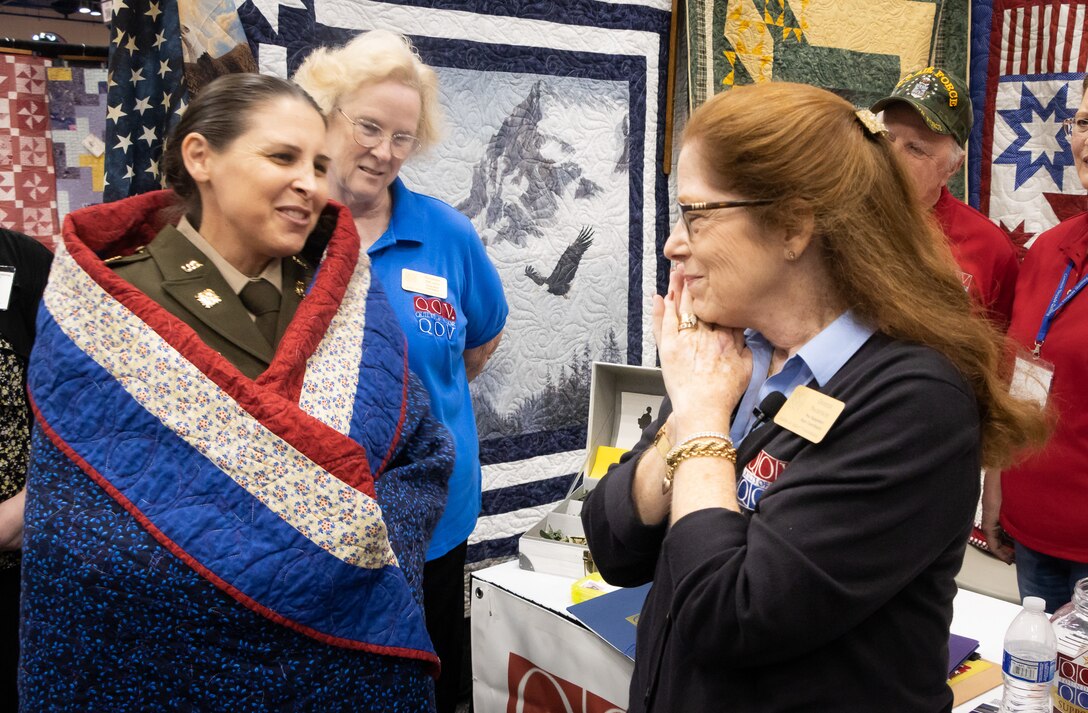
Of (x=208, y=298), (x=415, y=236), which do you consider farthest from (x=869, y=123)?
(x=415, y=236)

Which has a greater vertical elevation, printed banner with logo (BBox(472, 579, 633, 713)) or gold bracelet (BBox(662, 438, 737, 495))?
gold bracelet (BBox(662, 438, 737, 495))

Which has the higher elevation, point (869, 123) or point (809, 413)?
point (869, 123)

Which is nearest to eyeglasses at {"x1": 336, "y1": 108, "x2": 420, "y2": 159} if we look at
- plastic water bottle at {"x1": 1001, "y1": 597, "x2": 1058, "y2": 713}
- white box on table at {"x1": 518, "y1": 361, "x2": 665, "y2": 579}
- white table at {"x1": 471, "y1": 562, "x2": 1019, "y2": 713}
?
white box on table at {"x1": 518, "y1": 361, "x2": 665, "y2": 579}

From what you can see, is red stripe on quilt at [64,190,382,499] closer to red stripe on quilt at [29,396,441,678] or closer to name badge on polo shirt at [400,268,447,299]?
red stripe on quilt at [29,396,441,678]

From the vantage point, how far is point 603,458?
238cm

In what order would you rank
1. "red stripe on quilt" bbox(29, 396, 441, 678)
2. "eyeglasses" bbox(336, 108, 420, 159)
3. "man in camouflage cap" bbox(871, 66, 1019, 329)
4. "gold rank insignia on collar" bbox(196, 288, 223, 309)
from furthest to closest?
"man in camouflage cap" bbox(871, 66, 1019, 329)
"eyeglasses" bbox(336, 108, 420, 159)
"gold rank insignia on collar" bbox(196, 288, 223, 309)
"red stripe on quilt" bbox(29, 396, 441, 678)

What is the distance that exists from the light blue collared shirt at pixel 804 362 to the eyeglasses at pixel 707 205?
0.17m

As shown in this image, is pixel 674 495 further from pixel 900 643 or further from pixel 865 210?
pixel 865 210

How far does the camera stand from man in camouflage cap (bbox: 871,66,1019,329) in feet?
7.43

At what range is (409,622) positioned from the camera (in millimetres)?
1288

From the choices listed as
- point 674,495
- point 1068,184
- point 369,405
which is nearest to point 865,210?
point 674,495

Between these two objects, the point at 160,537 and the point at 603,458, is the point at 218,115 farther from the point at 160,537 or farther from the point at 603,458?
the point at 603,458

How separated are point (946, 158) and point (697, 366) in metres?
1.60

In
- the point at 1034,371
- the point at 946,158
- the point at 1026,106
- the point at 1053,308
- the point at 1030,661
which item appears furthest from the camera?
Answer: the point at 1026,106
